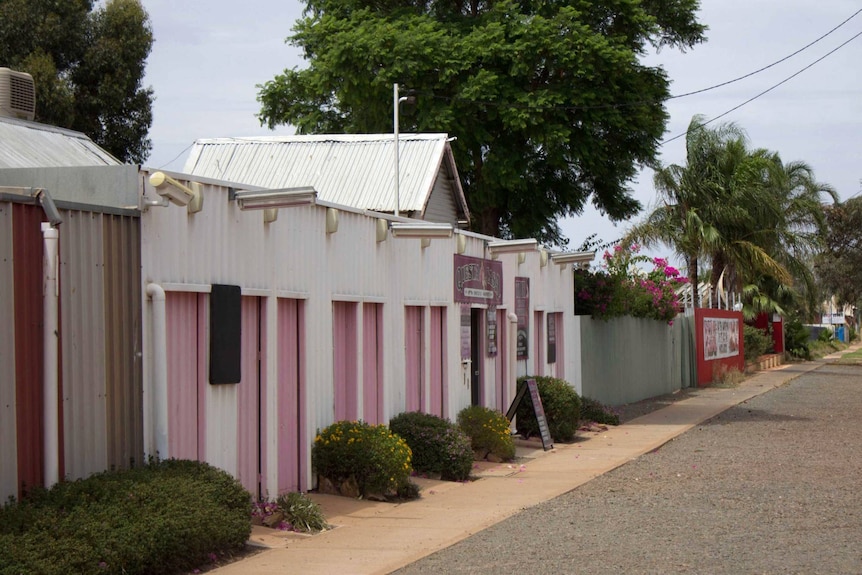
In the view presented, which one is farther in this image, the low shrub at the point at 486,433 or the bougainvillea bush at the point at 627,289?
the bougainvillea bush at the point at 627,289

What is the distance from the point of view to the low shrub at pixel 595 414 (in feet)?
72.4

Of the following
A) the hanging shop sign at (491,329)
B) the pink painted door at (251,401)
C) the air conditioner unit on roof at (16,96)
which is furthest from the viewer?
the hanging shop sign at (491,329)

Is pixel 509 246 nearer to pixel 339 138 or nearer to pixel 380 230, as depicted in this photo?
pixel 380 230

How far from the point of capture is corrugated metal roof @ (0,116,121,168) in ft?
42.1

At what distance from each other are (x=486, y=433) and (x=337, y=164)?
11.6m

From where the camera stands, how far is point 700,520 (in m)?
10.8

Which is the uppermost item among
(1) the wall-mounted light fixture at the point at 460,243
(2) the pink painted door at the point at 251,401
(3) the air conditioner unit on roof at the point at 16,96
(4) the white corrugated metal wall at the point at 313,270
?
(3) the air conditioner unit on roof at the point at 16,96

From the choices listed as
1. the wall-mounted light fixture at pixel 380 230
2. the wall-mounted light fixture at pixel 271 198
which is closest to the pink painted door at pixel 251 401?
the wall-mounted light fixture at pixel 271 198

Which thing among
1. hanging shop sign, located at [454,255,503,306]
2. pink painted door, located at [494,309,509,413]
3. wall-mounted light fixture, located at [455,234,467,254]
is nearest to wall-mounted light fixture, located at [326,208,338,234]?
hanging shop sign, located at [454,255,503,306]

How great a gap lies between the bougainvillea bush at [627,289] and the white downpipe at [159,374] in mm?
16830

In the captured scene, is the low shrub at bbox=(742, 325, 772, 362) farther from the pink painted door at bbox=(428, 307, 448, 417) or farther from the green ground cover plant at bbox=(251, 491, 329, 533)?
the green ground cover plant at bbox=(251, 491, 329, 533)

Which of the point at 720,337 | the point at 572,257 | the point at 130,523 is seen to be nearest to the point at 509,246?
the point at 572,257

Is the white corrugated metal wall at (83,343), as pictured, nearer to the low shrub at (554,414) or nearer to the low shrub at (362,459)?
the low shrub at (362,459)

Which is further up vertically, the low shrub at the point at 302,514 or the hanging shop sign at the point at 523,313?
the hanging shop sign at the point at 523,313
